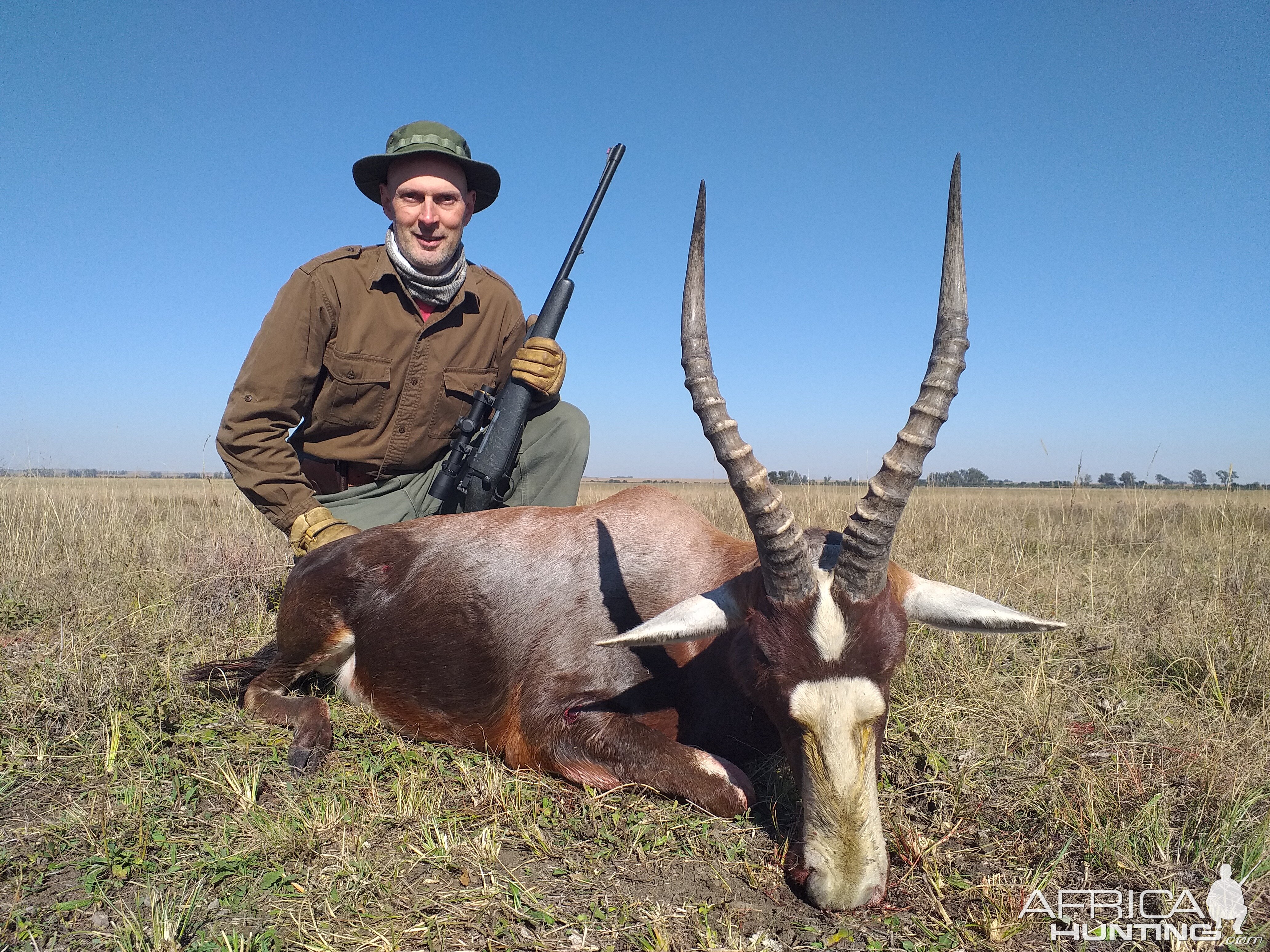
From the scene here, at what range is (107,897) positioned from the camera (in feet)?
7.86

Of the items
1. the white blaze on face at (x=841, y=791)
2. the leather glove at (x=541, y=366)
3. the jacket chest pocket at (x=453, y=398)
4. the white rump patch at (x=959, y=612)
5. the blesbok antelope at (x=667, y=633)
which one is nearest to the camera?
the white blaze on face at (x=841, y=791)

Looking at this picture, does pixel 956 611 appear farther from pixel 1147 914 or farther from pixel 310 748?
pixel 310 748

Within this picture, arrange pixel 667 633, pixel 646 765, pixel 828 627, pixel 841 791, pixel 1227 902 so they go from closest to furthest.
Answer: pixel 1227 902
pixel 841 791
pixel 828 627
pixel 667 633
pixel 646 765

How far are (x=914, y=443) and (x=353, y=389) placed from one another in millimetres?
4208

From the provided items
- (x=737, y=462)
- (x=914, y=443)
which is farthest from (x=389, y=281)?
(x=914, y=443)

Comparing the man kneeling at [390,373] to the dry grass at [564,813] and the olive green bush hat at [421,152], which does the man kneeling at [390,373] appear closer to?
the olive green bush hat at [421,152]

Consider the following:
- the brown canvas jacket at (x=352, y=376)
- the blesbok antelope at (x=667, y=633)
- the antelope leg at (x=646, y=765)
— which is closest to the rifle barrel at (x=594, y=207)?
the brown canvas jacket at (x=352, y=376)

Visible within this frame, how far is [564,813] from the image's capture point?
10.4ft

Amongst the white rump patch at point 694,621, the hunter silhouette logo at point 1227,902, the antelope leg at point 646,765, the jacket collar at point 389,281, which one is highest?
the jacket collar at point 389,281

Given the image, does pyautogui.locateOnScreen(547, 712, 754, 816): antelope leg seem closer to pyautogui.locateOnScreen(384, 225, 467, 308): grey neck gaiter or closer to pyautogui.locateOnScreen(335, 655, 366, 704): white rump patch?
pyautogui.locateOnScreen(335, 655, 366, 704): white rump patch

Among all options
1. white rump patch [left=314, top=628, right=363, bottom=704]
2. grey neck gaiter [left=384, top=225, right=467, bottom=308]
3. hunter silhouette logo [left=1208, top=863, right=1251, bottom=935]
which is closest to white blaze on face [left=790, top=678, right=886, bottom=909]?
hunter silhouette logo [left=1208, top=863, right=1251, bottom=935]

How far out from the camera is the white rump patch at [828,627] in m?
2.69

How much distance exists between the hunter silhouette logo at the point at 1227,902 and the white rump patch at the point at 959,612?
0.92m

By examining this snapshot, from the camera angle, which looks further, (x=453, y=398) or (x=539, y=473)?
(x=539, y=473)
